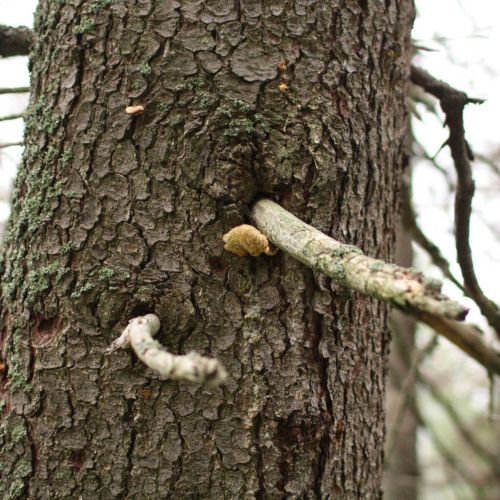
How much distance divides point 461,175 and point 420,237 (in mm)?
558

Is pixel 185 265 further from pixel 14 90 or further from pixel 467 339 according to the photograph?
pixel 14 90

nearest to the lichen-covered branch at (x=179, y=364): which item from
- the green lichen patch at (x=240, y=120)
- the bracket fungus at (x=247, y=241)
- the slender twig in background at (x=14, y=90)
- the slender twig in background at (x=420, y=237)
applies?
the bracket fungus at (x=247, y=241)

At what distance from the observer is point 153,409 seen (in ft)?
4.66

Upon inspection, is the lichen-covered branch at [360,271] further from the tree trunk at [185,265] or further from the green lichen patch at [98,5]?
the green lichen patch at [98,5]

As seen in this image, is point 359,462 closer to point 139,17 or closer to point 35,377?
point 35,377

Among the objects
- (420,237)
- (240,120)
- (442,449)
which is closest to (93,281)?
(240,120)

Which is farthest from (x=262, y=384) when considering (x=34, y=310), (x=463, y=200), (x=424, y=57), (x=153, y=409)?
(x=424, y=57)

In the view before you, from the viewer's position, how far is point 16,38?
2.01 metres

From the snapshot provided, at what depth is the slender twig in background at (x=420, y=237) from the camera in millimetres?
2476

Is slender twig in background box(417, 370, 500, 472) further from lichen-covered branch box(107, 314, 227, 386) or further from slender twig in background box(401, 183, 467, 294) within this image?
lichen-covered branch box(107, 314, 227, 386)

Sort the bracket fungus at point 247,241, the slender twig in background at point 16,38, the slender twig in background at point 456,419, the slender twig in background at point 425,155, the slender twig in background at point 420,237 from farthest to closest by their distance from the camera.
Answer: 1. the slender twig in background at point 456,419
2. the slender twig in background at point 425,155
3. the slender twig in background at point 420,237
4. the slender twig in background at point 16,38
5. the bracket fungus at point 247,241

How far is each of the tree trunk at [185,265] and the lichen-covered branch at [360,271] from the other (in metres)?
0.25

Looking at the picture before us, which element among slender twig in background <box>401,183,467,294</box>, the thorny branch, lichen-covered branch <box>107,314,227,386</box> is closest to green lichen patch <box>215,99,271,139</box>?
the thorny branch

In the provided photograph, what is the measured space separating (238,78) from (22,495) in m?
1.23
